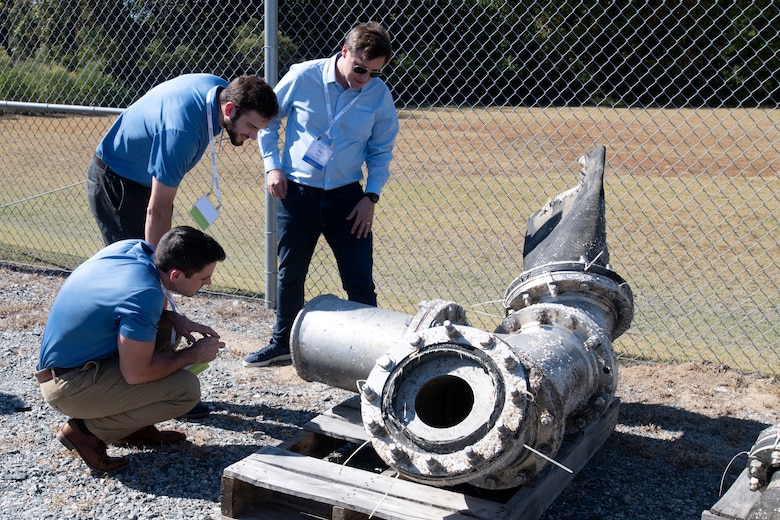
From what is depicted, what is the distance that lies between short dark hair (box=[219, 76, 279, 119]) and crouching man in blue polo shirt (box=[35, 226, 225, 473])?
0.63m

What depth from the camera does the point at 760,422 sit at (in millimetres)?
4566

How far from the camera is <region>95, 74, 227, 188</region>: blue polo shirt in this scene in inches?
152

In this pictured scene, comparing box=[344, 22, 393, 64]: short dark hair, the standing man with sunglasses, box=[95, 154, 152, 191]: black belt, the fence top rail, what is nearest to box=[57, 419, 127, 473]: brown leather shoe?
box=[95, 154, 152, 191]: black belt

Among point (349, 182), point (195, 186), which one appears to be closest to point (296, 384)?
point (349, 182)

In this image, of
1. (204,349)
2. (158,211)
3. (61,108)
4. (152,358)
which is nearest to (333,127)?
(158,211)

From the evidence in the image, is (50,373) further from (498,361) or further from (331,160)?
(498,361)

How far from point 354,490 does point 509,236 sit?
566cm

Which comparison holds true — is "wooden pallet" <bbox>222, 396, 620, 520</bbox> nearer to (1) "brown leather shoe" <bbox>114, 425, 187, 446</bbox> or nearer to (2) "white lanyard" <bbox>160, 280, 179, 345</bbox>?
(1) "brown leather shoe" <bbox>114, 425, 187, 446</bbox>

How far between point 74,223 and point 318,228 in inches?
204

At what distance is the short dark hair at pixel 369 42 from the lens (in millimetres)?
4250

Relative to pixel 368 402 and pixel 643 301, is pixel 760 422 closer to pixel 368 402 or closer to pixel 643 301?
pixel 643 301

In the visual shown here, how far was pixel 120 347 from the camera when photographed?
346cm

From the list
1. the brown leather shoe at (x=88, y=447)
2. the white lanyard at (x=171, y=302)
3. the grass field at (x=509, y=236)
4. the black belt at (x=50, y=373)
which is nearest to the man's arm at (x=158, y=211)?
the white lanyard at (x=171, y=302)

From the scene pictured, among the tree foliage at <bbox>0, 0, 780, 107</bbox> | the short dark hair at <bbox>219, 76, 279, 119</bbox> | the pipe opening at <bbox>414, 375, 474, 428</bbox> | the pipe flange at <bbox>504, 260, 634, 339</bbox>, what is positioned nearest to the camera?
the pipe opening at <bbox>414, 375, 474, 428</bbox>
